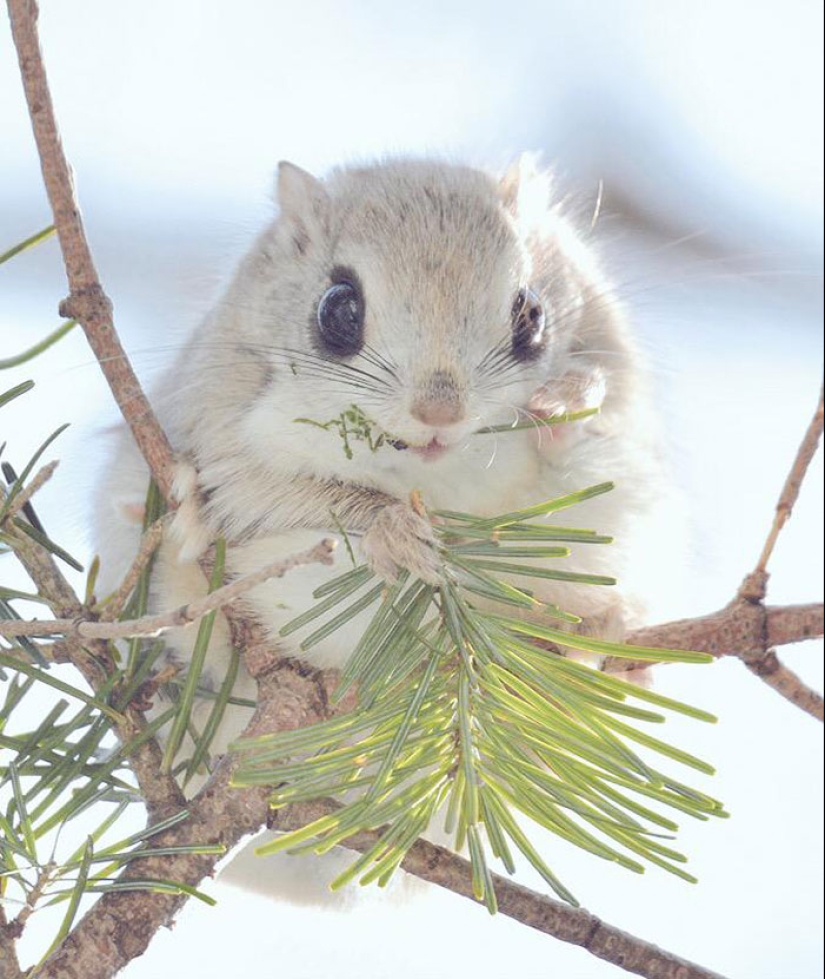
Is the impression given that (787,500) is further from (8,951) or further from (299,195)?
(299,195)

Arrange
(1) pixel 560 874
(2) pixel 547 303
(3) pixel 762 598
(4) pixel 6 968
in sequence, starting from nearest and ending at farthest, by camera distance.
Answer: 1. (4) pixel 6 968
2. (3) pixel 762 598
3. (2) pixel 547 303
4. (1) pixel 560 874

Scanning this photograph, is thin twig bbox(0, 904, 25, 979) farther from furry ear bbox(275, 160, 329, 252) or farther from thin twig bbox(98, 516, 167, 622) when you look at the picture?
furry ear bbox(275, 160, 329, 252)

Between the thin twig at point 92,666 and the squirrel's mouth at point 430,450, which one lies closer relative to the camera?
the thin twig at point 92,666

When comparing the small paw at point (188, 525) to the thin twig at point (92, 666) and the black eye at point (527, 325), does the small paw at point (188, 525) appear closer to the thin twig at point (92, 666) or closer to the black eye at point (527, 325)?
the thin twig at point (92, 666)

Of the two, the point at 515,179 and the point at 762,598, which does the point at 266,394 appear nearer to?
the point at 515,179

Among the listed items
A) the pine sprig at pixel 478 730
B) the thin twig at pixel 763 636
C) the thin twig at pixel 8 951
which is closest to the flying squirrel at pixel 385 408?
the thin twig at pixel 763 636

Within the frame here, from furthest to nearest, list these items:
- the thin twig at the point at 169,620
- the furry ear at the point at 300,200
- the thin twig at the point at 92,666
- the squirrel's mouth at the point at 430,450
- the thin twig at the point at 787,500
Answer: the furry ear at the point at 300,200 → the squirrel's mouth at the point at 430,450 → the thin twig at the point at 787,500 → the thin twig at the point at 92,666 → the thin twig at the point at 169,620

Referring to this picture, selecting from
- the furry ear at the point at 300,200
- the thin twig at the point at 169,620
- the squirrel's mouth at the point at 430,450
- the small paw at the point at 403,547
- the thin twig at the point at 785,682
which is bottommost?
the thin twig at the point at 169,620

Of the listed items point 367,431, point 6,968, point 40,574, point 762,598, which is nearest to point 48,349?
point 40,574
